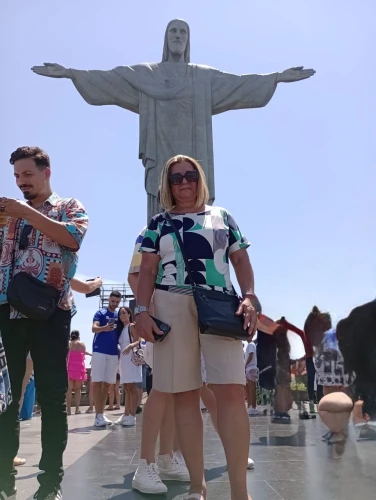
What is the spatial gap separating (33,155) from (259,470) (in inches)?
91.2

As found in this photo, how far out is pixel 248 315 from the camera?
7.61 feet

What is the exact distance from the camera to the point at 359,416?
262 centimetres

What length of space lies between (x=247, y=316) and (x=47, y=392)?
0.98 m

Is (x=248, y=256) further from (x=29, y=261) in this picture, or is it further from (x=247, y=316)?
(x=29, y=261)

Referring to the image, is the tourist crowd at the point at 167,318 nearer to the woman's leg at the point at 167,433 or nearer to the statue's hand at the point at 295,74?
the woman's leg at the point at 167,433

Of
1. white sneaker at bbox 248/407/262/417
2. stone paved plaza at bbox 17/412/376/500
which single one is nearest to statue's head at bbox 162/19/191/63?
white sneaker at bbox 248/407/262/417

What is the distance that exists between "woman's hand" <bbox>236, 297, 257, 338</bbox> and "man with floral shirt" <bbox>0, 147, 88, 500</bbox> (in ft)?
2.73

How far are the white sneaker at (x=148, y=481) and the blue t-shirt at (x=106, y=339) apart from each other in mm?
4756

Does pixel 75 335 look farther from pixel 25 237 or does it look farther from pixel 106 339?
pixel 25 237

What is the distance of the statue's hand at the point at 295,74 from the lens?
887 cm

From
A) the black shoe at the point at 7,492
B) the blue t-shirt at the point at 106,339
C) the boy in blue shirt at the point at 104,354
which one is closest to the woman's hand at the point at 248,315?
the black shoe at the point at 7,492

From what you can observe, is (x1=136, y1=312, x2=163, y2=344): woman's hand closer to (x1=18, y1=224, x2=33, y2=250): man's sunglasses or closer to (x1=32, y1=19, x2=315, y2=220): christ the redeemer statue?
(x1=18, y1=224, x2=33, y2=250): man's sunglasses

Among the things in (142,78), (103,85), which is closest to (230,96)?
(142,78)

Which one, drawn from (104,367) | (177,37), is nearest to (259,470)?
(104,367)
